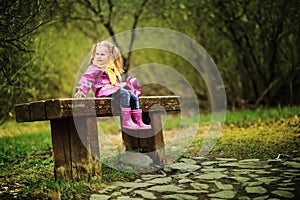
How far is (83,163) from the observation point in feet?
13.1

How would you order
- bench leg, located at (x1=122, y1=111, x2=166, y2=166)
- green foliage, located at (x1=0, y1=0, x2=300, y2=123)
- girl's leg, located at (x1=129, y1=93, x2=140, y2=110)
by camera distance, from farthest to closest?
green foliage, located at (x1=0, y1=0, x2=300, y2=123), bench leg, located at (x1=122, y1=111, x2=166, y2=166), girl's leg, located at (x1=129, y1=93, x2=140, y2=110)

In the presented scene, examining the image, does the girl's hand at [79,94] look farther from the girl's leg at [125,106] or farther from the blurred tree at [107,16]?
the blurred tree at [107,16]

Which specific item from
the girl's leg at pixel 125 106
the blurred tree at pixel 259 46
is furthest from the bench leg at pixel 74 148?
the blurred tree at pixel 259 46

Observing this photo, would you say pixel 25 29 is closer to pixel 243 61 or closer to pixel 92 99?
pixel 92 99

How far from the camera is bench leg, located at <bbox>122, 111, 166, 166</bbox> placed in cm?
491

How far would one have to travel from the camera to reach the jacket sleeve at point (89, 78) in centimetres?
422

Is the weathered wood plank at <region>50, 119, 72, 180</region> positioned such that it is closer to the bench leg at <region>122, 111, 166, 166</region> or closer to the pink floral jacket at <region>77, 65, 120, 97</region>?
the pink floral jacket at <region>77, 65, 120, 97</region>

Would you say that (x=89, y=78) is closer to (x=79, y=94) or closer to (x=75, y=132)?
(x=79, y=94)

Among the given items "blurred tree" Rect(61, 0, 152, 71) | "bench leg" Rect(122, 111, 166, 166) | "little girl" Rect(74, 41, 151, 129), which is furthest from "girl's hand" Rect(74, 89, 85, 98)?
"blurred tree" Rect(61, 0, 152, 71)

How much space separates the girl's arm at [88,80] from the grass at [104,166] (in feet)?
2.93

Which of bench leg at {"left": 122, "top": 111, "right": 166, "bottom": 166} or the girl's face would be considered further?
bench leg at {"left": 122, "top": 111, "right": 166, "bottom": 166}

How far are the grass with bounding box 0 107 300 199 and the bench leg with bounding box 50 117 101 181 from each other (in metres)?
0.11

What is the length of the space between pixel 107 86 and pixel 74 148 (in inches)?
30.2

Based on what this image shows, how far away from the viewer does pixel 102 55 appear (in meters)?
4.48
